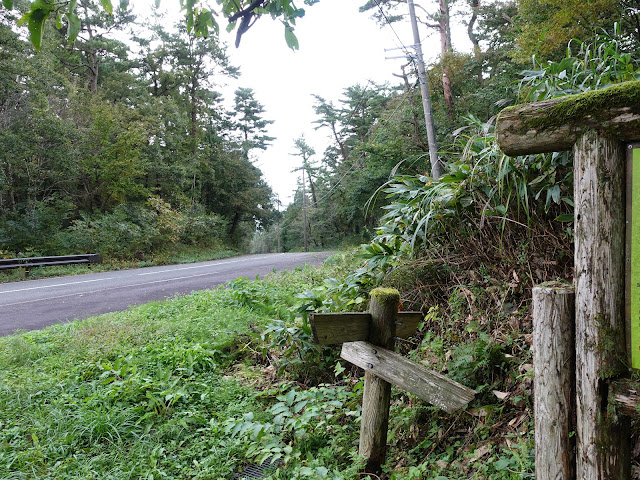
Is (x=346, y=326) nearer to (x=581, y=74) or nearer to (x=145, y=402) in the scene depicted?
(x=145, y=402)

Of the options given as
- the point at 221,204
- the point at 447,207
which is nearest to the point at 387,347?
the point at 447,207

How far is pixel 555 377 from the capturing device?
63.1 inches

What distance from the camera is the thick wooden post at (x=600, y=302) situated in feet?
4.56

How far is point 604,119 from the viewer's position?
56.2 inches

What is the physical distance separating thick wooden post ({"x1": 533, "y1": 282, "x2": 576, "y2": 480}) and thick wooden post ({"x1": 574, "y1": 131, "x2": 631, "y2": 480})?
0.09 meters

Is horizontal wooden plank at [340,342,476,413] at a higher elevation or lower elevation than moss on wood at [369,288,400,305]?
lower

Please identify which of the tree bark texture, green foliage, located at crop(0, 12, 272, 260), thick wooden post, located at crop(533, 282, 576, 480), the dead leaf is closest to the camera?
the tree bark texture

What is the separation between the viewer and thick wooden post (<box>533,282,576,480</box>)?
5.16ft

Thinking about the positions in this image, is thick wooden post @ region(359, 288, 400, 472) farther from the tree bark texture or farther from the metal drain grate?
the tree bark texture

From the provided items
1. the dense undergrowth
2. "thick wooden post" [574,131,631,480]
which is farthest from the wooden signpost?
"thick wooden post" [574,131,631,480]

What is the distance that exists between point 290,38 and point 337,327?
158 cm

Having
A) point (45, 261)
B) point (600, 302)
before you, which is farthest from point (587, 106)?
point (45, 261)

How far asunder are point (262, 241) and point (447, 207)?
62.0m

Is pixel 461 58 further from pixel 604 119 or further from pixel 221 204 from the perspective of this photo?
pixel 221 204
